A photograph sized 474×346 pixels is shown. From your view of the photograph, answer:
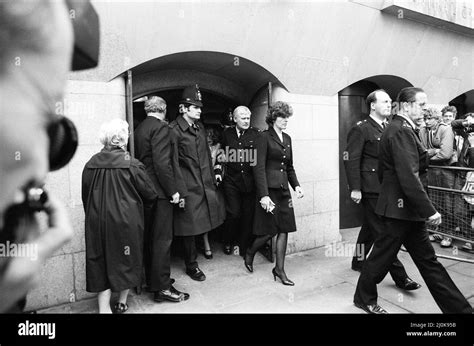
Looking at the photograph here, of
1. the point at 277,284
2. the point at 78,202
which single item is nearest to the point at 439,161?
the point at 277,284

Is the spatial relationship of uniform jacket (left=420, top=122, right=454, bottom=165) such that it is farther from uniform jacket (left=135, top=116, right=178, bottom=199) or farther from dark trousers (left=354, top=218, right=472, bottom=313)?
uniform jacket (left=135, top=116, right=178, bottom=199)

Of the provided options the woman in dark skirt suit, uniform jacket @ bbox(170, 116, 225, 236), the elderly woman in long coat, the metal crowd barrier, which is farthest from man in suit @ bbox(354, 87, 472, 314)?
the elderly woman in long coat

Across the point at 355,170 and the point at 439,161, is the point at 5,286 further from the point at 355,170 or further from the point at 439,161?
the point at 439,161

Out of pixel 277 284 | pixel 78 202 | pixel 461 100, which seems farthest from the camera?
pixel 461 100

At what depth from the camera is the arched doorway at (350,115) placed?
541 centimetres

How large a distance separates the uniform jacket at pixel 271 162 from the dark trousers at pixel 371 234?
937mm

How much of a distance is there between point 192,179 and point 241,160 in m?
0.84

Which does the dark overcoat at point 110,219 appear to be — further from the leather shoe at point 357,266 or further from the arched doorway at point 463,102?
the arched doorway at point 463,102

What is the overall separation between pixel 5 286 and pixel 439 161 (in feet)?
17.3

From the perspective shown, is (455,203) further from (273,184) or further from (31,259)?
(31,259)

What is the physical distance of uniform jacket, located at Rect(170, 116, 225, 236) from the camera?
3.42 meters

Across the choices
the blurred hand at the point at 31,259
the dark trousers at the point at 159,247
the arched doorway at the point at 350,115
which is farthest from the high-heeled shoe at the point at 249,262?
the blurred hand at the point at 31,259

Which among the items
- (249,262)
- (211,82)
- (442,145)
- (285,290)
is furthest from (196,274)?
(442,145)
